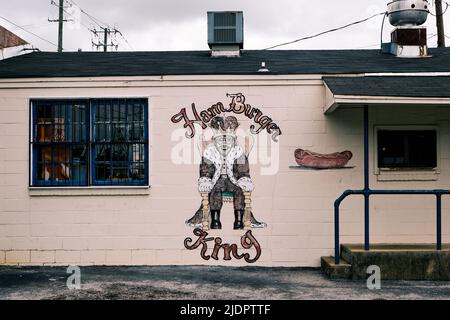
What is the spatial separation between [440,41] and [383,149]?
55.9ft

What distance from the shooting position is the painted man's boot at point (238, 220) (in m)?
10.5

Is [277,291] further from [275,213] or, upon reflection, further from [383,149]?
[383,149]

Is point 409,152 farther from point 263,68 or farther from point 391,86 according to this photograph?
point 263,68

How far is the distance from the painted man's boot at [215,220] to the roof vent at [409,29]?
216 inches

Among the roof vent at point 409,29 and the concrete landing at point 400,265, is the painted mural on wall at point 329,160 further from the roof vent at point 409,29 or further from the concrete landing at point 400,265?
the roof vent at point 409,29

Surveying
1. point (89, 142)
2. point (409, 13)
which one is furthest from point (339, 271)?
point (409, 13)

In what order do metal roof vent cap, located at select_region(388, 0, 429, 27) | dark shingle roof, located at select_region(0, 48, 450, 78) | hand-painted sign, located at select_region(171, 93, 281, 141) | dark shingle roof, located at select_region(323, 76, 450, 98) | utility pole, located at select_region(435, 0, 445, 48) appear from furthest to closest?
utility pole, located at select_region(435, 0, 445, 48), metal roof vent cap, located at select_region(388, 0, 429, 27), dark shingle roof, located at select_region(0, 48, 450, 78), hand-painted sign, located at select_region(171, 93, 281, 141), dark shingle roof, located at select_region(323, 76, 450, 98)

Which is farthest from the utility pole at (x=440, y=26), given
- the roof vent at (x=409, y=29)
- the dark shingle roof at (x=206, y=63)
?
the roof vent at (x=409, y=29)

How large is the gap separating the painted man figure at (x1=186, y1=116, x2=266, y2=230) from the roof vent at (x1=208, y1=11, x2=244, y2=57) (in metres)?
2.90

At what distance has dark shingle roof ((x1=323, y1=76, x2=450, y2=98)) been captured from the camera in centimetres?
947

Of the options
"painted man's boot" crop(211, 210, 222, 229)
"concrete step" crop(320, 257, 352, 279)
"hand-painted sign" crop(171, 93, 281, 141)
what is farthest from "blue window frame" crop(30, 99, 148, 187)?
"concrete step" crop(320, 257, 352, 279)

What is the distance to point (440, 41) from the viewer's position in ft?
83.9

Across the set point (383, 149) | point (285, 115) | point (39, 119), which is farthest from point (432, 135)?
point (39, 119)

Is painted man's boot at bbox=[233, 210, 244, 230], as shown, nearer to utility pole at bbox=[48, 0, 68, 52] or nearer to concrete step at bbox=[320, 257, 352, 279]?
concrete step at bbox=[320, 257, 352, 279]
